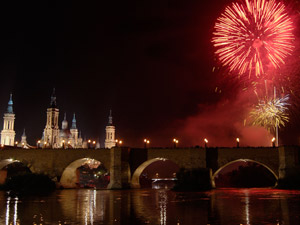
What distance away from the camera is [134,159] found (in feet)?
163

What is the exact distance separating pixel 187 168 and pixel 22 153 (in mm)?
25144

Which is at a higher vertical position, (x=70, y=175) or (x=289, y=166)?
(x=289, y=166)

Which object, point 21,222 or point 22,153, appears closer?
point 21,222

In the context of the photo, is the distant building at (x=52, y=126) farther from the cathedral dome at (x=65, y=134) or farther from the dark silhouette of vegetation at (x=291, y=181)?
the dark silhouette of vegetation at (x=291, y=181)

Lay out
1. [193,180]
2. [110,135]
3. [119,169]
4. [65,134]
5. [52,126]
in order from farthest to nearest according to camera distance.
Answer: [65,134] → [110,135] → [52,126] → [119,169] → [193,180]

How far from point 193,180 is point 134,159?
960 centimetres

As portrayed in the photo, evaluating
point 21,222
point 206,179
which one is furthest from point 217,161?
point 21,222

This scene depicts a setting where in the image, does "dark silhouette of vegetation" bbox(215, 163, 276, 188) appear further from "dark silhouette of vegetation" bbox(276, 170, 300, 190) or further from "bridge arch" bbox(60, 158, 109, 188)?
"bridge arch" bbox(60, 158, 109, 188)

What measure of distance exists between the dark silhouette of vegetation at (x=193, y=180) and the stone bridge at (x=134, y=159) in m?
1.49

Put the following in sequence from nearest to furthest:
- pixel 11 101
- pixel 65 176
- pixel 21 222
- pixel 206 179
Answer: pixel 21 222 → pixel 206 179 → pixel 65 176 → pixel 11 101

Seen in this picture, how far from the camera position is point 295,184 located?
40.7 meters

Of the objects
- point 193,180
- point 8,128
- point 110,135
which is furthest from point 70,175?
point 110,135

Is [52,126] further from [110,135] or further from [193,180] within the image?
[193,180]

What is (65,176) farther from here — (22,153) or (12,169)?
(12,169)
